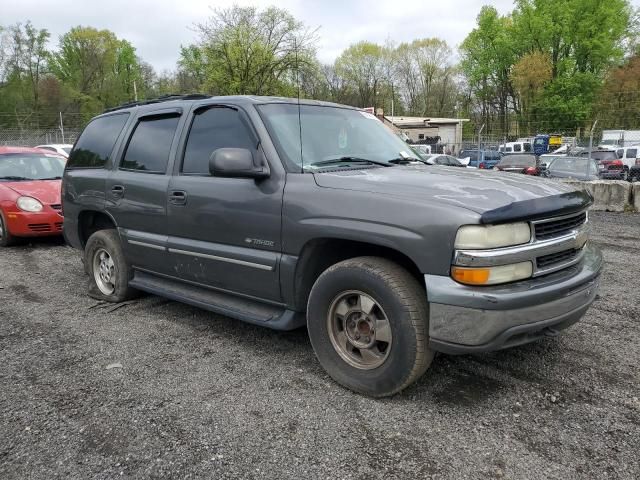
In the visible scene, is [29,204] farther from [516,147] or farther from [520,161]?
[516,147]

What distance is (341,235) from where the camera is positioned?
3.01m

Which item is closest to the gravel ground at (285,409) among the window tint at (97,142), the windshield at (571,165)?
the window tint at (97,142)

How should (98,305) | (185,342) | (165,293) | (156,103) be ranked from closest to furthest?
(185,342)
(165,293)
(156,103)
(98,305)

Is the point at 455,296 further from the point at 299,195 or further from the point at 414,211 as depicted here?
the point at 299,195

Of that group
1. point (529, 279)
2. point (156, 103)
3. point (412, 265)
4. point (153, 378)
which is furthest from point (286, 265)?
point (156, 103)

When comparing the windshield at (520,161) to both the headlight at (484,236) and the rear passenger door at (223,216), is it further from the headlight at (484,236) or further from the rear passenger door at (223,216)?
the headlight at (484,236)

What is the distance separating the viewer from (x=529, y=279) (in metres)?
2.72

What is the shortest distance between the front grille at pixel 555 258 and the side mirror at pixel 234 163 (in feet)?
5.83

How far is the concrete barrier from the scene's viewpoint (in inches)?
404

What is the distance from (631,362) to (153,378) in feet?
10.5

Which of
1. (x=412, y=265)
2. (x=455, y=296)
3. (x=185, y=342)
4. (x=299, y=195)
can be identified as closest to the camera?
(x=455, y=296)

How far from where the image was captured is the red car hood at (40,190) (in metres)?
7.84

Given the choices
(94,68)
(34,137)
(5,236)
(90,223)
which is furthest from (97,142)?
(94,68)

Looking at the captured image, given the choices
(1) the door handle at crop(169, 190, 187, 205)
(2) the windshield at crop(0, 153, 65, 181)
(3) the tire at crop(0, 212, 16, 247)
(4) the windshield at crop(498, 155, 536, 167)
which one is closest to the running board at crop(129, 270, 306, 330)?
(1) the door handle at crop(169, 190, 187, 205)
